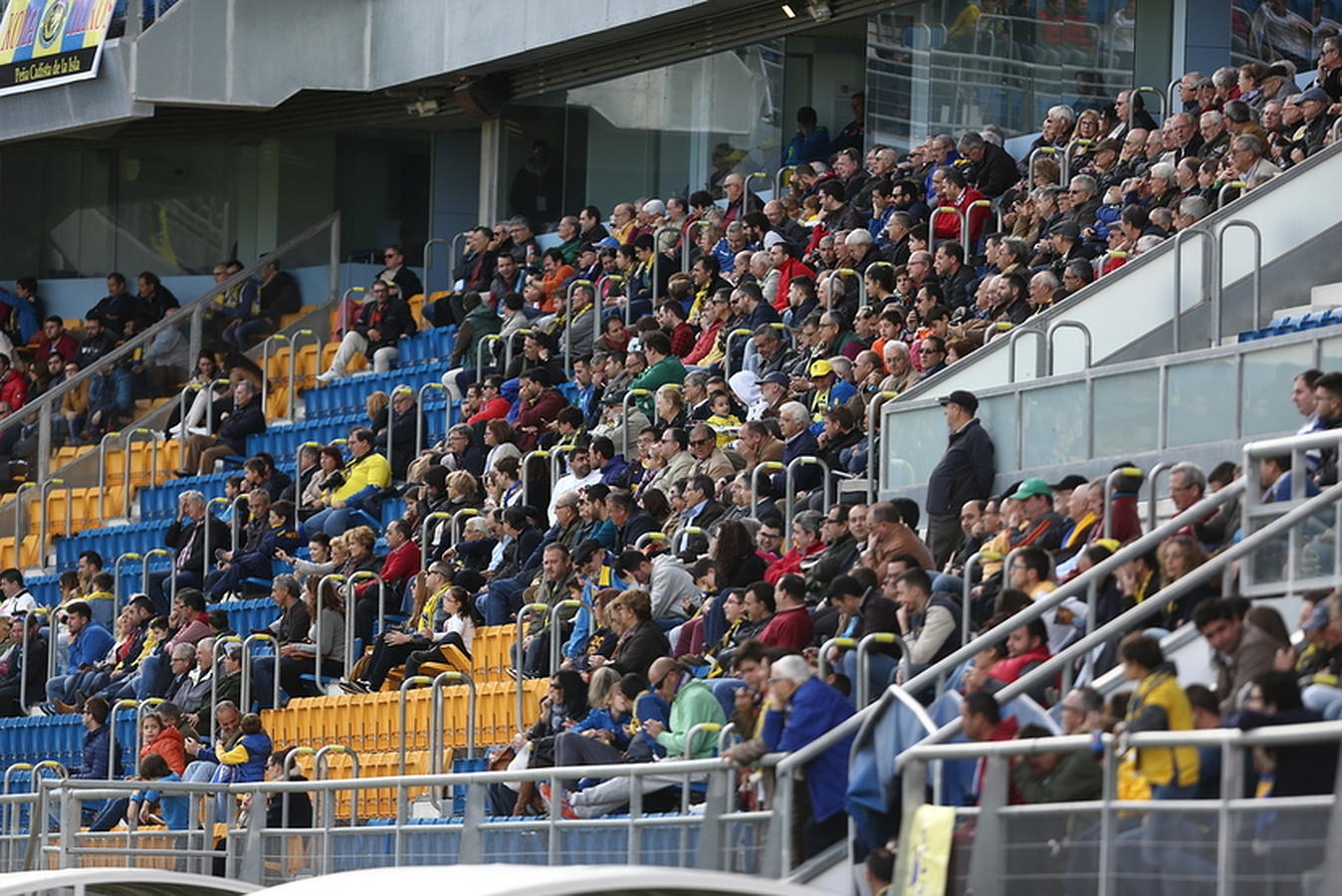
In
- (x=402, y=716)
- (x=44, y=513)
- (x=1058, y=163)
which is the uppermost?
(x=1058, y=163)

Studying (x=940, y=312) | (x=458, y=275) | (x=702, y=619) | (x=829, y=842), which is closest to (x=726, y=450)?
(x=940, y=312)

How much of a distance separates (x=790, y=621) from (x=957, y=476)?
6.19 feet

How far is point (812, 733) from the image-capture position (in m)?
11.0

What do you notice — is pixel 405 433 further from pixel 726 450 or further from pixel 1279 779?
pixel 1279 779

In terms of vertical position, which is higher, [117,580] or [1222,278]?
[1222,278]

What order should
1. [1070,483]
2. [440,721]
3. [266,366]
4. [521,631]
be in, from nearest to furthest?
[1070,483] < [440,721] < [521,631] < [266,366]

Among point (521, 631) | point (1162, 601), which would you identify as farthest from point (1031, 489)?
point (521, 631)

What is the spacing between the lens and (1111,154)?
18641 millimetres

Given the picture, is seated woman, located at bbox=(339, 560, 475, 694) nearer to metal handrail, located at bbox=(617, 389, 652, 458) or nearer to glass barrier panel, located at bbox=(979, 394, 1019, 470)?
metal handrail, located at bbox=(617, 389, 652, 458)

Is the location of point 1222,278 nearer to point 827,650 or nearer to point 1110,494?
point 1110,494

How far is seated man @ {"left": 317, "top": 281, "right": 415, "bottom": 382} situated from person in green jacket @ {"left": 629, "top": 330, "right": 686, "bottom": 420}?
266 inches

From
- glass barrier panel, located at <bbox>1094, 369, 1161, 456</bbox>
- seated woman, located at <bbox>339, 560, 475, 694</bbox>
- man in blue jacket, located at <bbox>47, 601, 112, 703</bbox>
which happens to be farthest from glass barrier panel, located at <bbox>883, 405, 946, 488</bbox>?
man in blue jacket, located at <bbox>47, 601, 112, 703</bbox>

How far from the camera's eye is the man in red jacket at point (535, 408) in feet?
70.1

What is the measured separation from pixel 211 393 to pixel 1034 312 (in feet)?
39.1
